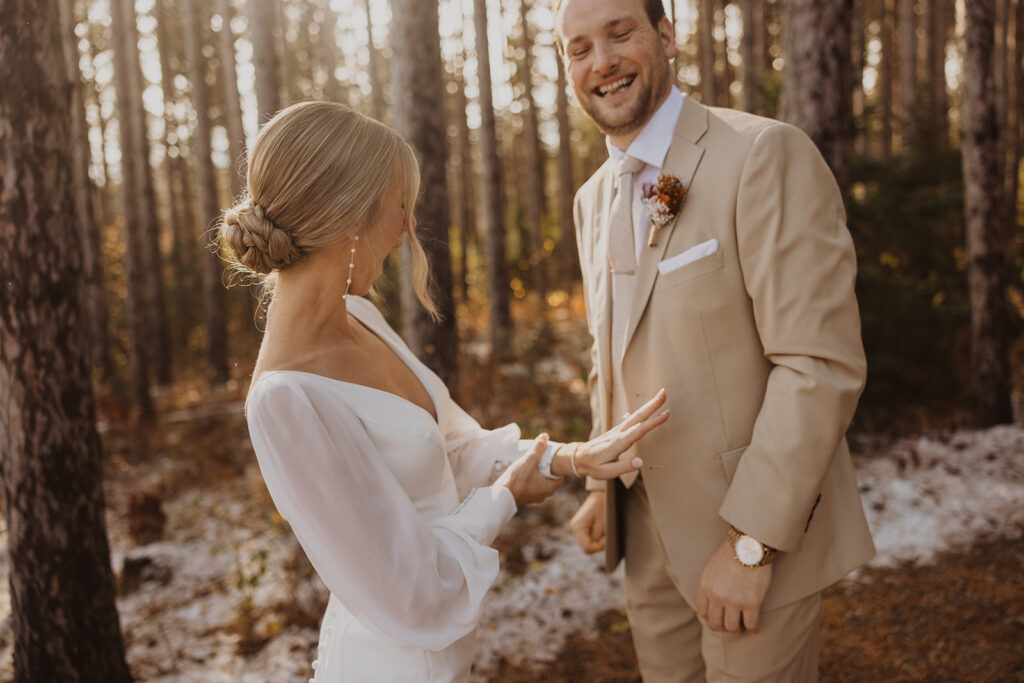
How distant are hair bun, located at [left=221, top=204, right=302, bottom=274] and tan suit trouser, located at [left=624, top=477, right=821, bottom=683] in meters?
1.33

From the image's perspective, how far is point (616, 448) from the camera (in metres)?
1.90

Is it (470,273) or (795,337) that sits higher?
(795,337)

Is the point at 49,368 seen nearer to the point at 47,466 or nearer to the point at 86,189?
the point at 47,466

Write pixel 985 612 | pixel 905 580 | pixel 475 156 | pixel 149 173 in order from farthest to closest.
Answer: pixel 475 156
pixel 149 173
pixel 905 580
pixel 985 612

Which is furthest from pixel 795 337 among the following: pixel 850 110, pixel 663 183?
pixel 850 110

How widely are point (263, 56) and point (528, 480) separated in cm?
765

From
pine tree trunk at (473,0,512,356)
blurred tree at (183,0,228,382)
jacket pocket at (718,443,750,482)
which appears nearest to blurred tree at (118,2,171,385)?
blurred tree at (183,0,228,382)

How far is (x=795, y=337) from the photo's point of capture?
70.6 inches

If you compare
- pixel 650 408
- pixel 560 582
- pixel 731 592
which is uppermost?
pixel 650 408

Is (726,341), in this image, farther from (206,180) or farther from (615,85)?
(206,180)

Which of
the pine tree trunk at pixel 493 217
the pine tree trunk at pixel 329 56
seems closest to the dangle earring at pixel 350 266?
the pine tree trunk at pixel 493 217

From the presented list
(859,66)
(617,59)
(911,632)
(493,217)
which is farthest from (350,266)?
(493,217)

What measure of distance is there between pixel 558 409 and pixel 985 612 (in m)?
3.84

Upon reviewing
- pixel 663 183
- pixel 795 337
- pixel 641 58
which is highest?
pixel 641 58
